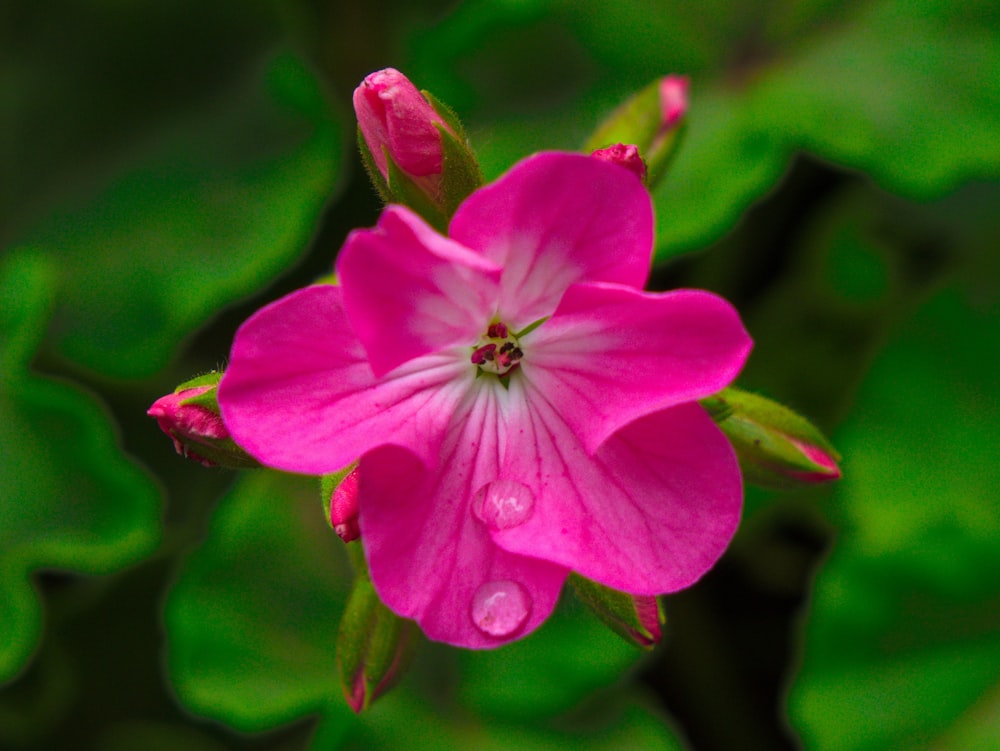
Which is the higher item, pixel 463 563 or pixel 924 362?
pixel 463 563

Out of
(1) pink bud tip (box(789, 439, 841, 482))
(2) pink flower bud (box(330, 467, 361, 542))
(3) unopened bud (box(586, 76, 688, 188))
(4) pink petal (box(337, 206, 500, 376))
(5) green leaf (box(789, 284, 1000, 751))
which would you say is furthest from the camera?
(5) green leaf (box(789, 284, 1000, 751))

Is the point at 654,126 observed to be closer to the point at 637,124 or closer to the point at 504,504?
the point at 637,124

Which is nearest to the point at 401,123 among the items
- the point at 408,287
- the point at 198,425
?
the point at 408,287

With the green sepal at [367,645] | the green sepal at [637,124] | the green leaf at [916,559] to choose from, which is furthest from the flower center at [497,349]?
the green leaf at [916,559]

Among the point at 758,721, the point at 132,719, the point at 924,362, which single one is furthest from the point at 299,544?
the point at 924,362

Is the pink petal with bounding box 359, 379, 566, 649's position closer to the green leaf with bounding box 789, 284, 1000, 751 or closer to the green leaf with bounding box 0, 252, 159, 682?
the green leaf with bounding box 0, 252, 159, 682

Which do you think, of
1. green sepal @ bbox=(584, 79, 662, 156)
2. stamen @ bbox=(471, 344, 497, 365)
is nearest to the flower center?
stamen @ bbox=(471, 344, 497, 365)

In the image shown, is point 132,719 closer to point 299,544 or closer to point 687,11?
point 299,544
